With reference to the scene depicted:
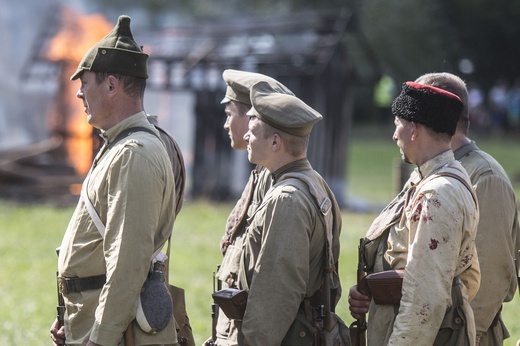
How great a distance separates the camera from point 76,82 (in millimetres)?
22188

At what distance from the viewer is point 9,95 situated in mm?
31172

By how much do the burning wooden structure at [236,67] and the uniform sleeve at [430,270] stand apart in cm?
1425

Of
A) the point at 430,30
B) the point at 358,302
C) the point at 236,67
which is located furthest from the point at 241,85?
the point at 430,30

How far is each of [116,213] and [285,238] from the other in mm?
761

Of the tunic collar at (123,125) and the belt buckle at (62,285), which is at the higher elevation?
the tunic collar at (123,125)

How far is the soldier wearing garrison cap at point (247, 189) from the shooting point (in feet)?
15.9

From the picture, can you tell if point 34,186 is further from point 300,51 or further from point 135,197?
point 135,197

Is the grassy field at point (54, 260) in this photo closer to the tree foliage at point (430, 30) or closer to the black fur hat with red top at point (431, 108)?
the tree foliage at point (430, 30)

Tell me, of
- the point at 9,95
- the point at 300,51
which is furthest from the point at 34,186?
the point at 9,95

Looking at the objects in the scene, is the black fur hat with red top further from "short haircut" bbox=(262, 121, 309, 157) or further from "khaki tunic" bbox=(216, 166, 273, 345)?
"khaki tunic" bbox=(216, 166, 273, 345)

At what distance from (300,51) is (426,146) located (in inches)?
576

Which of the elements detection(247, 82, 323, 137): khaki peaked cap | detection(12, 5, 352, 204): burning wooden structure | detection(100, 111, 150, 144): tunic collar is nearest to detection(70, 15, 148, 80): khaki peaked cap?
detection(100, 111, 150, 144): tunic collar

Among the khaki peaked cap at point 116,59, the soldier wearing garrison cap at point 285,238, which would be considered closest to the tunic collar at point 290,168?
the soldier wearing garrison cap at point 285,238

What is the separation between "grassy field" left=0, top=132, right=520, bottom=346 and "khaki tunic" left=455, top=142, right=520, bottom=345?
3117 mm
